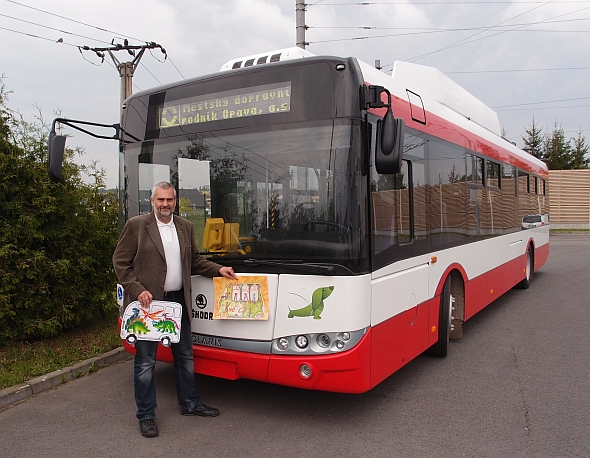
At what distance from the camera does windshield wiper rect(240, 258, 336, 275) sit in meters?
4.06

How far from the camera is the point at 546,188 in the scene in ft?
Result: 43.0

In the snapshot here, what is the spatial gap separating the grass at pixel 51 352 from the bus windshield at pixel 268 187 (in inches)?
91.0

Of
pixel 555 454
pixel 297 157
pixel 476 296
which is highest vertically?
pixel 297 157

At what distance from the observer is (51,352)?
6.05 metres

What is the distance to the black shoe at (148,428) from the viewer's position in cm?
423

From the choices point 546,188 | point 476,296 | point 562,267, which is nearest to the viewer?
point 476,296

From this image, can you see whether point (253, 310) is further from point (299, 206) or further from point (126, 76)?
point (126, 76)

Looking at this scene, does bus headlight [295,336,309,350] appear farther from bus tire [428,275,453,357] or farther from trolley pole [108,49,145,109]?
trolley pole [108,49,145,109]

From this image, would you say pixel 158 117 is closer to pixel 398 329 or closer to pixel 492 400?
pixel 398 329

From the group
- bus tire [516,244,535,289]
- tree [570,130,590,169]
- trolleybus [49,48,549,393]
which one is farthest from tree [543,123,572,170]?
trolleybus [49,48,549,393]

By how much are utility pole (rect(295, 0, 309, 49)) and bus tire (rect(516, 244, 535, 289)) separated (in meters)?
6.89

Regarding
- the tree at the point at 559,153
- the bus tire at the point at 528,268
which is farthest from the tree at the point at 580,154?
the bus tire at the point at 528,268

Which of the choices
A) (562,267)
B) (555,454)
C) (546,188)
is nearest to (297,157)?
(555,454)

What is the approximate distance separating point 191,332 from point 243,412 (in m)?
0.83
